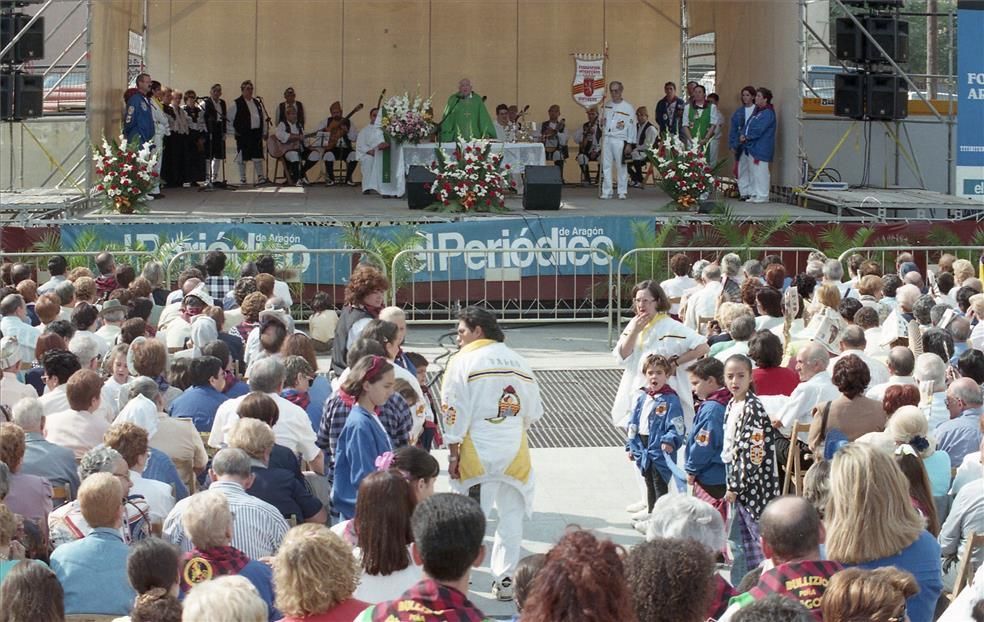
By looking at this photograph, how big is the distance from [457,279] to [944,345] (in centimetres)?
828

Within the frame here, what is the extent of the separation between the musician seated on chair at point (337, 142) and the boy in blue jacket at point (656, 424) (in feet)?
52.2

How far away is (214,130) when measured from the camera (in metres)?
22.9

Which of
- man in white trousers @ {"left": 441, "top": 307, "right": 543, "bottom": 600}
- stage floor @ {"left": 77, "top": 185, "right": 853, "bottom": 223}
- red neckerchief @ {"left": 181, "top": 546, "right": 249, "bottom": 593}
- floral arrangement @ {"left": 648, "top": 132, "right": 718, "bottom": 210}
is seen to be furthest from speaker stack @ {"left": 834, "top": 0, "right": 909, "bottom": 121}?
red neckerchief @ {"left": 181, "top": 546, "right": 249, "bottom": 593}

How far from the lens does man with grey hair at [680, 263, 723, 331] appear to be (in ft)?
38.2

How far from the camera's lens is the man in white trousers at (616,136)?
2025 cm

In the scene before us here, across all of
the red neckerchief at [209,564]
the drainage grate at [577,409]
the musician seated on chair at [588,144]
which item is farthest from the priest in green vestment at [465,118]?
the red neckerchief at [209,564]

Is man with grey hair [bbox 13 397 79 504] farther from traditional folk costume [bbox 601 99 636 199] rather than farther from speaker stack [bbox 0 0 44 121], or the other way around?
traditional folk costume [bbox 601 99 636 199]

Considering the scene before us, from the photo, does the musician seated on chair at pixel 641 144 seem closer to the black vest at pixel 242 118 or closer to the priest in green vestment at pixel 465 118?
the priest in green vestment at pixel 465 118

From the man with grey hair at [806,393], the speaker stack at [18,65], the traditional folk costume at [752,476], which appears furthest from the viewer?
the speaker stack at [18,65]

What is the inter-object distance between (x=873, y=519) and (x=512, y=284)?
11.9 metres

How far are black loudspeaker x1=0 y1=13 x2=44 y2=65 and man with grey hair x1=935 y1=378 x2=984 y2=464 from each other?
46.4ft

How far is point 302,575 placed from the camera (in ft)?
14.3

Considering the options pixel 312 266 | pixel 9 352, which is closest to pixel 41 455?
pixel 9 352

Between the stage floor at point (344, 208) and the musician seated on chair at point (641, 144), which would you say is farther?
the musician seated on chair at point (641, 144)
